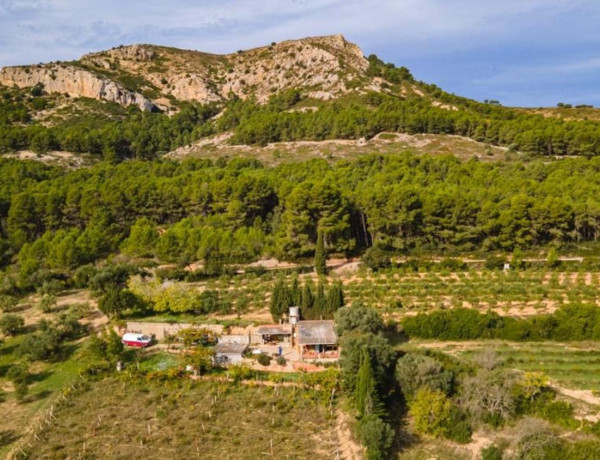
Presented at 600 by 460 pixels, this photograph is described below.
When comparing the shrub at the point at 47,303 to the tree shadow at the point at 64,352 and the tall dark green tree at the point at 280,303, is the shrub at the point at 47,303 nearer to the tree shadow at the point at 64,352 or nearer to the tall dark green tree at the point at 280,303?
the tree shadow at the point at 64,352

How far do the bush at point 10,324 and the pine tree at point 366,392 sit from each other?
82.7 ft

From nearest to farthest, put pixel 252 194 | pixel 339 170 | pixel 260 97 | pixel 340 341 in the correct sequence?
pixel 340 341 < pixel 252 194 < pixel 339 170 < pixel 260 97

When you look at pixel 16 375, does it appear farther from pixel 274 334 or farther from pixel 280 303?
pixel 280 303

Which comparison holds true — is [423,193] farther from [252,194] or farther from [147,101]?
[147,101]

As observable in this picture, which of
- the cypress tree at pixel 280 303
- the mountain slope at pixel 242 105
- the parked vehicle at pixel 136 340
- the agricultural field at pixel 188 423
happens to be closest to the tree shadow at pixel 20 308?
the parked vehicle at pixel 136 340

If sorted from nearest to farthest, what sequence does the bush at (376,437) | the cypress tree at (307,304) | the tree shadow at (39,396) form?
the bush at (376,437), the tree shadow at (39,396), the cypress tree at (307,304)

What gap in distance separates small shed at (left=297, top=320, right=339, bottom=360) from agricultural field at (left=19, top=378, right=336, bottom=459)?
12.5ft

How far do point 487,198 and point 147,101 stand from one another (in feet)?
345

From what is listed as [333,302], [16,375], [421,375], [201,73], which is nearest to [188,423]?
[16,375]

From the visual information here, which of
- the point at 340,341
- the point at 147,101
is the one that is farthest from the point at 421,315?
the point at 147,101

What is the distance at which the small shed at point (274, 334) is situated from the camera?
30875 mm

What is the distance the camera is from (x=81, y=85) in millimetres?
125688

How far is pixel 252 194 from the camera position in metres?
54.7

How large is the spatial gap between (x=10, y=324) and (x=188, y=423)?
60.5 feet
